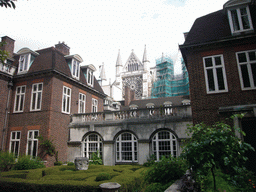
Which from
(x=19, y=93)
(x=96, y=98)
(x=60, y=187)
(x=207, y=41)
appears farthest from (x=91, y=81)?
(x=60, y=187)

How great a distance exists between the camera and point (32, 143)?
1588 centimetres

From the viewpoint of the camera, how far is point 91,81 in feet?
74.8

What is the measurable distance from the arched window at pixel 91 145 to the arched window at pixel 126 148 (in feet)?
5.84

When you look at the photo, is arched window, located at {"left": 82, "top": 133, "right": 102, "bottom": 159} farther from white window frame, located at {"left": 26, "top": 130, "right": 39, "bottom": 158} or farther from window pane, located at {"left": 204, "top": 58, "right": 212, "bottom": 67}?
window pane, located at {"left": 204, "top": 58, "right": 212, "bottom": 67}

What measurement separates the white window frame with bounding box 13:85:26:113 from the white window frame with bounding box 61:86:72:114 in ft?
12.2

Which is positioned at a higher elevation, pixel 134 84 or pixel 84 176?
pixel 134 84

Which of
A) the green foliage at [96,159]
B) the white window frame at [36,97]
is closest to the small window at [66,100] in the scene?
the white window frame at [36,97]

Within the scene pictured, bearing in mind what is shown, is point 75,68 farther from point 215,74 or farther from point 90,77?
point 215,74

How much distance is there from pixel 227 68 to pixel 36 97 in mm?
15844

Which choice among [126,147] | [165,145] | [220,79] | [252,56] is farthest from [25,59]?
[252,56]

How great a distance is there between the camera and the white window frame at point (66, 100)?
57.8 ft

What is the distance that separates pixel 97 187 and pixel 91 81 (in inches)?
663

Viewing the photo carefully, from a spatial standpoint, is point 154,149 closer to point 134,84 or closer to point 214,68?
point 214,68

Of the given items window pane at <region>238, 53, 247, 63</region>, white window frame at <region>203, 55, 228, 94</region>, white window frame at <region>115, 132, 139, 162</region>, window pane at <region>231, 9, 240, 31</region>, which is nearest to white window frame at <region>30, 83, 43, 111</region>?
white window frame at <region>115, 132, 139, 162</region>
